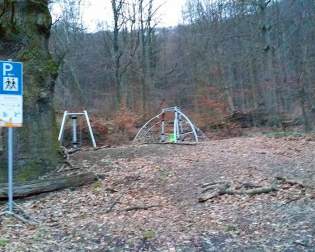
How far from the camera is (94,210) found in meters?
7.01

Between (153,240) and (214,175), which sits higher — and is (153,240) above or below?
below

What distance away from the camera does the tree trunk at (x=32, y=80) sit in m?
8.41

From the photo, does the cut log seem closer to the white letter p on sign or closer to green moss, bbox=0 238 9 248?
green moss, bbox=0 238 9 248

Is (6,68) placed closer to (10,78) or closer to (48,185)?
(10,78)

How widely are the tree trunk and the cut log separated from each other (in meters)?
0.65

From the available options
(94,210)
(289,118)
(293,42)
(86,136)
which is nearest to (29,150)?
(94,210)

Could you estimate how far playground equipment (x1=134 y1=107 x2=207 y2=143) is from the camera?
15.0 metres

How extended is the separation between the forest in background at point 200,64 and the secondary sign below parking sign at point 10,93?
11940mm

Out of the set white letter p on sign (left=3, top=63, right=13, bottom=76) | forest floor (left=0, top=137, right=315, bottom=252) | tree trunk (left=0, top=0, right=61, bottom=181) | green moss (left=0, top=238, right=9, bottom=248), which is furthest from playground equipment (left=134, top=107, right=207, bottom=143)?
green moss (left=0, top=238, right=9, bottom=248)

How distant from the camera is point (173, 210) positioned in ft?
22.4

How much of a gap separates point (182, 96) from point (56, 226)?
23.3 m

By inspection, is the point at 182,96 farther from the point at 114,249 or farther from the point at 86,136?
the point at 114,249

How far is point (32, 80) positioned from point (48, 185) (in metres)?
2.17

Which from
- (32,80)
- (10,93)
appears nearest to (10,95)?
(10,93)
